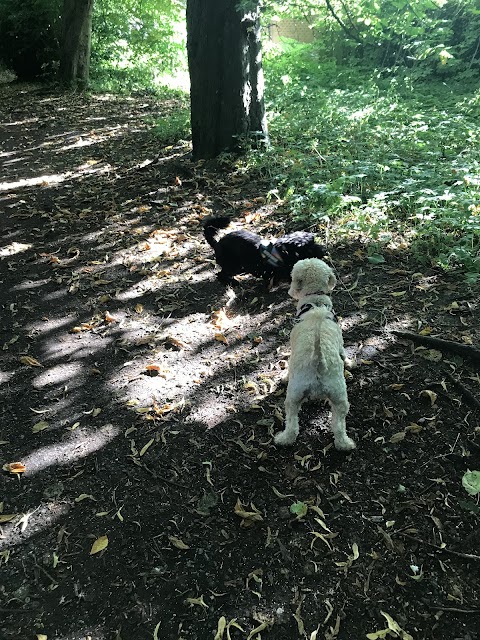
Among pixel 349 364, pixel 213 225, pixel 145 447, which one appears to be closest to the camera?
pixel 145 447

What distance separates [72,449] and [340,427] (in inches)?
77.3

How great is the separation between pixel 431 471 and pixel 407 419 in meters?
0.44

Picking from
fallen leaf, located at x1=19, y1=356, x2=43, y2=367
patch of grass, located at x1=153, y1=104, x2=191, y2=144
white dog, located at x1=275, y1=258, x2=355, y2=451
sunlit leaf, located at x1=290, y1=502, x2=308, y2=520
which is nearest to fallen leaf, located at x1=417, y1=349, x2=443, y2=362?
white dog, located at x1=275, y1=258, x2=355, y2=451

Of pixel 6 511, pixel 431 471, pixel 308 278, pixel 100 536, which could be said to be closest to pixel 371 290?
pixel 308 278

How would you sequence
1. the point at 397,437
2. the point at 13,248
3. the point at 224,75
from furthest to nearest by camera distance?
the point at 224,75
the point at 13,248
the point at 397,437

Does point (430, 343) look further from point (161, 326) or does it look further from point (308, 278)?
point (161, 326)

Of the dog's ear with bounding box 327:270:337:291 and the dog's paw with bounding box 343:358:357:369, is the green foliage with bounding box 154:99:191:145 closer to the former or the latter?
the dog's ear with bounding box 327:270:337:291

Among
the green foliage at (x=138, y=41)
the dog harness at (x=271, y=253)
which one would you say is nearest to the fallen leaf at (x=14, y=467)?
the dog harness at (x=271, y=253)

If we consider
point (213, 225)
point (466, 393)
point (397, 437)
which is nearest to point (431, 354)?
point (466, 393)

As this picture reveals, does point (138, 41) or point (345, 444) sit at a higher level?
point (138, 41)

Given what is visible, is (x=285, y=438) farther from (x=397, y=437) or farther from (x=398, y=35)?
(x=398, y=35)

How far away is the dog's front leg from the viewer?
299 cm

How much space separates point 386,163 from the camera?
23.0ft

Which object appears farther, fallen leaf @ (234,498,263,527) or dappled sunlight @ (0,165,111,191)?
dappled sunlight @ (0,165,111,191)
